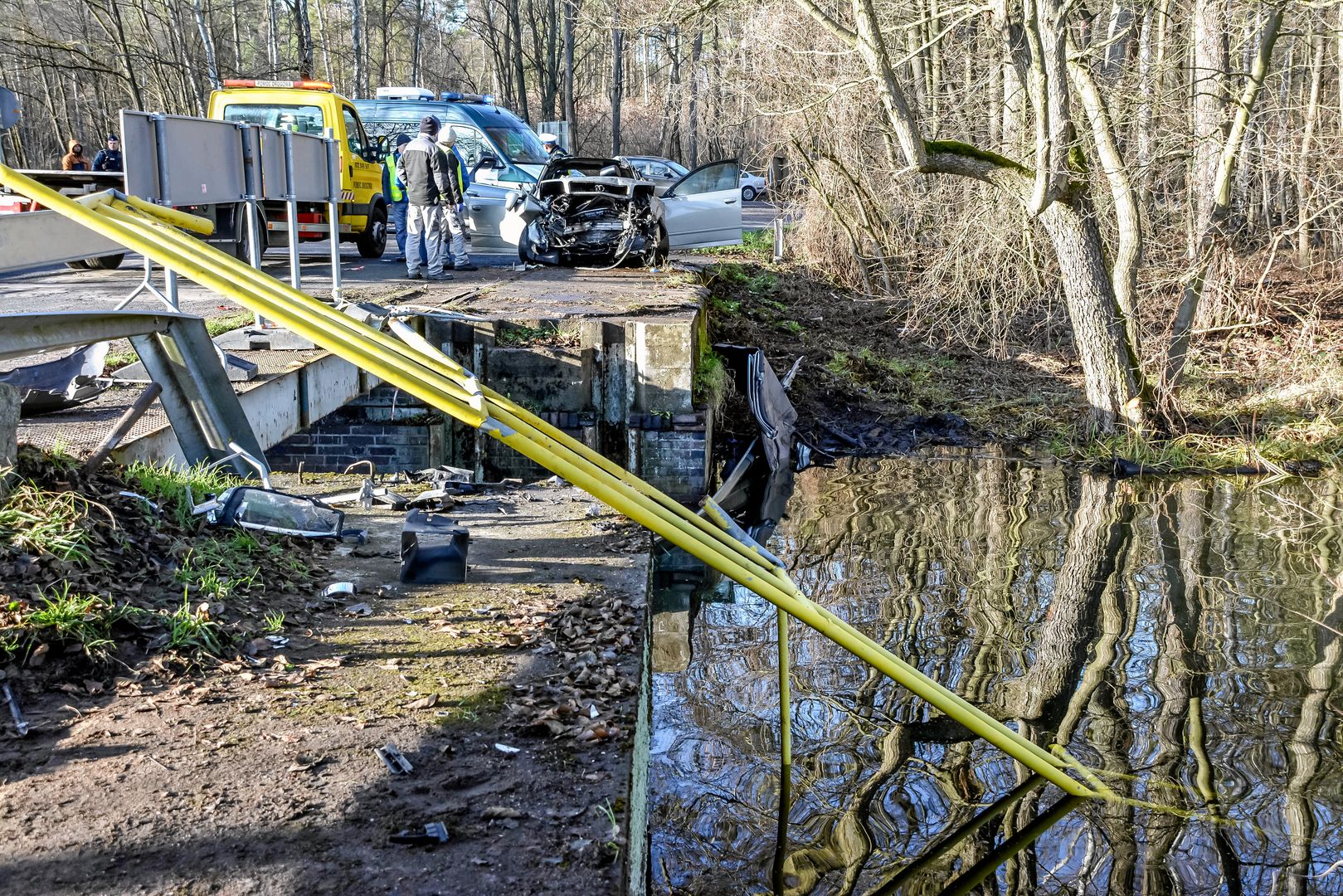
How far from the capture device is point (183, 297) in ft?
40.8

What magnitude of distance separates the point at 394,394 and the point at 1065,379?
868 centimetres

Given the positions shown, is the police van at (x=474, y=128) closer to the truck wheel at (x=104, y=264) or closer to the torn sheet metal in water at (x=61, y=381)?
the truck wheel at (x=104, y=264)

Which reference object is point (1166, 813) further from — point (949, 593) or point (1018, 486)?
point (1018, 486)

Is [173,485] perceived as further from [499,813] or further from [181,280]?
[181,280]

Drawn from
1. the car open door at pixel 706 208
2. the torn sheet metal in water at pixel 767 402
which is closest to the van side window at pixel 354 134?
the car open door at pixel 706 208

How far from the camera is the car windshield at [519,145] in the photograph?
63.5ft

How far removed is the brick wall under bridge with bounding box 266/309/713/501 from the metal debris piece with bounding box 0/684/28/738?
7.02 metres

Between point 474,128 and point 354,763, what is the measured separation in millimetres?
16646


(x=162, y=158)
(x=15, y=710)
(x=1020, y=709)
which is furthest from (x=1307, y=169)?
(x=15, y=710)

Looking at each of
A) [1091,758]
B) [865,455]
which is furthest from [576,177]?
[1091,758]

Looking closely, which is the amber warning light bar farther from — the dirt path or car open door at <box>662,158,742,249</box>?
the dirt path

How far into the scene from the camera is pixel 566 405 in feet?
38.6

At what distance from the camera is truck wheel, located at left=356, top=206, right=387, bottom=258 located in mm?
18172

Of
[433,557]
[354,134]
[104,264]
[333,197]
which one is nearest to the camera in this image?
[433,557]
